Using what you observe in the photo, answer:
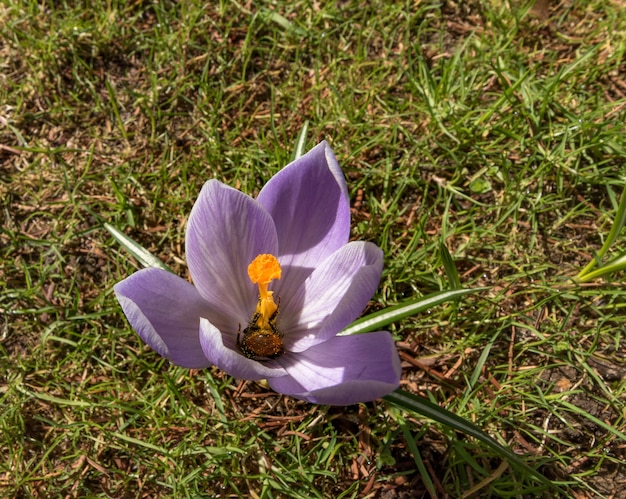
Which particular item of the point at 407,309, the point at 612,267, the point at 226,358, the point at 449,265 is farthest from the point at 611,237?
the point at 226,358

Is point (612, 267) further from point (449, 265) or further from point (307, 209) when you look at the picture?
point (307, 209)

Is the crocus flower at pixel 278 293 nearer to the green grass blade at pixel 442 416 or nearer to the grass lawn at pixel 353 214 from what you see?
the green grass blade at pixel 442 416

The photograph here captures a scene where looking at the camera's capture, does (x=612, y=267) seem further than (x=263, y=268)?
Yes

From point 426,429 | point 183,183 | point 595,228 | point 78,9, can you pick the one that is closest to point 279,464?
point 426,429

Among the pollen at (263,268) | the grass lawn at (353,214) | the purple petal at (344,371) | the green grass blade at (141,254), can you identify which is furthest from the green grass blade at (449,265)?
the green grass blade at (141,254)

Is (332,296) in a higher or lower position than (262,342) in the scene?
higher

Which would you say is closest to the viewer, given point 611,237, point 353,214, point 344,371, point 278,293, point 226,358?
point 226,358
